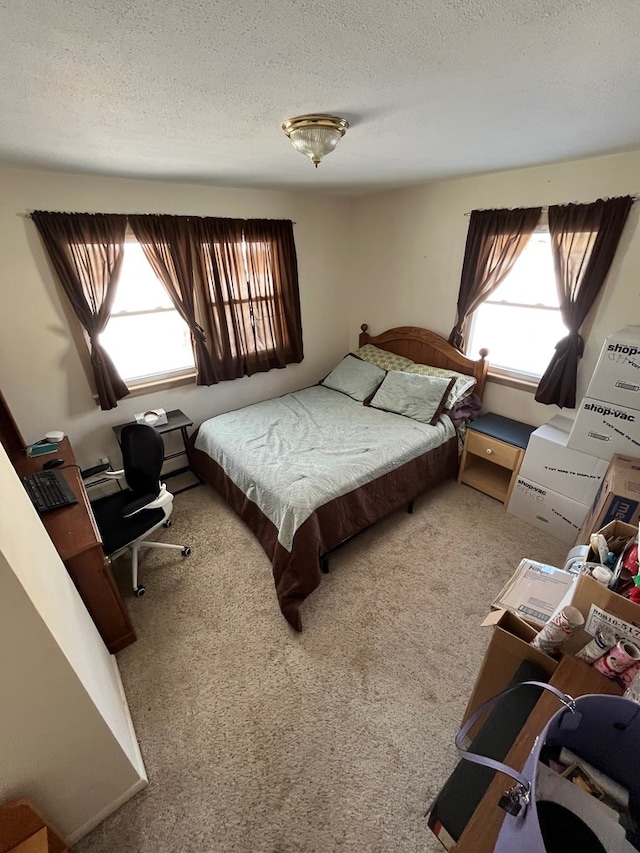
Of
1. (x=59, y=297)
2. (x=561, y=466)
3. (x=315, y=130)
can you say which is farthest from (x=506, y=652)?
(x=59, y=297)

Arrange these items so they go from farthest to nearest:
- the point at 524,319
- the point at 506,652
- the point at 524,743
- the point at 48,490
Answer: the point at 524,319
the point at 48,490
the point at 506,652
the point at 524,743

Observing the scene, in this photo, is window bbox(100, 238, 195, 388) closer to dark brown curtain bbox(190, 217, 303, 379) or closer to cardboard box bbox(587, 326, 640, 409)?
dark brown curtain bbox(190, 217, 303, 379)

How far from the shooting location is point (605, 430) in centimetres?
209

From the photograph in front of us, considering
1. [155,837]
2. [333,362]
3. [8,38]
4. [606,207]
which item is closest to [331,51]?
[8,38]

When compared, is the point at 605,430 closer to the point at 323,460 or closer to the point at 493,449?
the point at 493,449

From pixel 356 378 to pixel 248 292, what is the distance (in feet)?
4.22

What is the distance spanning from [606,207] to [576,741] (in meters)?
2.71

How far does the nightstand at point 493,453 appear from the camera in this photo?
2.64 m

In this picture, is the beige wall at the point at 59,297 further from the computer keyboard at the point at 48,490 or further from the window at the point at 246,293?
the computer keyboard at the point at 48,490

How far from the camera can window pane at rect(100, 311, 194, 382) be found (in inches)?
114

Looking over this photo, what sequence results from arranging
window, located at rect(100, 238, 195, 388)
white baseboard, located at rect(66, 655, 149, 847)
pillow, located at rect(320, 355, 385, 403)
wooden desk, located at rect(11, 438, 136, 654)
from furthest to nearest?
pillow, located at rect(320, 355, 385, 403)
window, located at rect(100, 238, 195, 388)
wooden desk, located at rect(11, 438, 136, 654)
white baseboard, located at rect(66, 655, 149, 847)

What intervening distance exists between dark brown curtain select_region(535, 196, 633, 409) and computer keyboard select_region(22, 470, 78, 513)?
10.4 feet

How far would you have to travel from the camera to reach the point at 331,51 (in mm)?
855

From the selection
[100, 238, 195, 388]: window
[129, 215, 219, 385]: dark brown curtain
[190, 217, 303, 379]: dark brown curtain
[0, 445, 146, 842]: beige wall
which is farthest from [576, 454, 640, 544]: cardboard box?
[100, 238, 195, 388]: window
